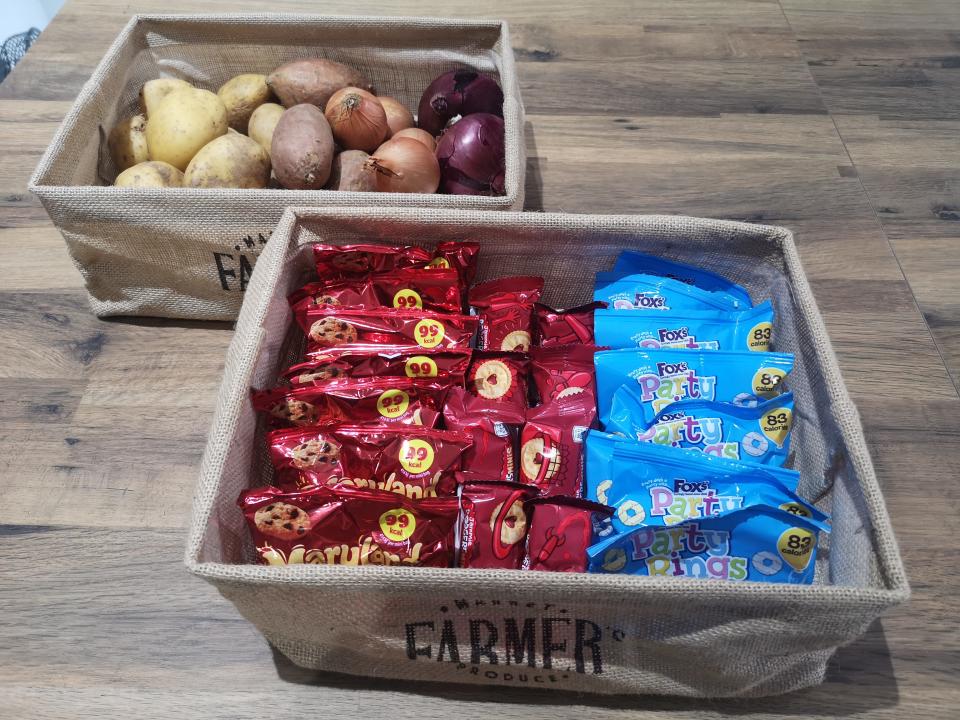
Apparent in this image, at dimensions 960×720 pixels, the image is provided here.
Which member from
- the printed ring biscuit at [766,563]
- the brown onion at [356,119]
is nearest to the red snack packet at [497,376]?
the printed ring biscuit at [766,563]

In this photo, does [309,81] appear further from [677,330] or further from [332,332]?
[677,330]

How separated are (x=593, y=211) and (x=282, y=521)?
33.7 inches

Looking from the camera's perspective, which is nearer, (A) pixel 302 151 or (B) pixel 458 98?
(A) pixel 302 151

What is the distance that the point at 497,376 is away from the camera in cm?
98

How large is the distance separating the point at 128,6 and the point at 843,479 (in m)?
1.85

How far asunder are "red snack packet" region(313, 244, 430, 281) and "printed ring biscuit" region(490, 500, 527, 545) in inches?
14.7

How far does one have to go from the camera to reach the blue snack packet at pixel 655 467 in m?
0.86

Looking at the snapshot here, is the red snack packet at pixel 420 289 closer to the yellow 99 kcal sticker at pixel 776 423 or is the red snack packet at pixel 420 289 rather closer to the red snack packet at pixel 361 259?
the red snack packet at pixel 361 259

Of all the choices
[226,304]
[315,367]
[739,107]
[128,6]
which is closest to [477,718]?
[315,367]

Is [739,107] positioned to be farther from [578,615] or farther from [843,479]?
[578,615]

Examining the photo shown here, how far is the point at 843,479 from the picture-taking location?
839mm

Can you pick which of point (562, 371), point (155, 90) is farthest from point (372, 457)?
point (155, 90)

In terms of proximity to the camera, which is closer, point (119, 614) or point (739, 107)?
point (119, 614)

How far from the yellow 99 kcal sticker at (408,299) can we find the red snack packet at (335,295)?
0.10ft
